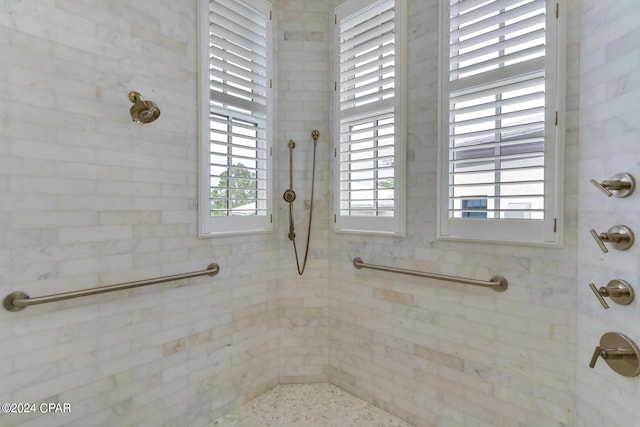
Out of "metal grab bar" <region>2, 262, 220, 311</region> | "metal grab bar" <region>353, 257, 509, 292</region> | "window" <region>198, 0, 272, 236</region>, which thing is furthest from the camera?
"window" <region>198, 0, 272, 236</region>

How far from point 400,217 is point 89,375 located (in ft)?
5.98

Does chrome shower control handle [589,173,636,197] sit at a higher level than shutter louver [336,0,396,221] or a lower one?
lower

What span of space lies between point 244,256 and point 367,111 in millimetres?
1294

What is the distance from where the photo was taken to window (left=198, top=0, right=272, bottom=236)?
1.89 metres

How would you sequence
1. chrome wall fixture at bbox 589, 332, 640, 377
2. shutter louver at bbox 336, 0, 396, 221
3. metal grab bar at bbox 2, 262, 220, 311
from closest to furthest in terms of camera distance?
chrome wall fixture at bbox 589, 332, 640, 377 → metal grab bar at bbox 2, 262, 220, 311 → shutter louver at bbox 336, 0, 396, 221

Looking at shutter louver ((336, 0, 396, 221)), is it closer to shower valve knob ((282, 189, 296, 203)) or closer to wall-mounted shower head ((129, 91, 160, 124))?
shower valve knob ((282, 189, 296, 203))

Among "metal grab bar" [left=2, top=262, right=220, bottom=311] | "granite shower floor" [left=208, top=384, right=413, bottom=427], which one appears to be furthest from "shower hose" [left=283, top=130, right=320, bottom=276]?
"granite shower floor" [left=208, top=384, right=413, bottom=427]

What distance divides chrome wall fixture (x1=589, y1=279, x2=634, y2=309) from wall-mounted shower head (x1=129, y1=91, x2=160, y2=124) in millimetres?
2034

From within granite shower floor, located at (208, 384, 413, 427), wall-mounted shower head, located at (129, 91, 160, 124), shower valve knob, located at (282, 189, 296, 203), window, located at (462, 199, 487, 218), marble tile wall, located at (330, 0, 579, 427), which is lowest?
granite shower floor, located at (208, 384, 413, 427)

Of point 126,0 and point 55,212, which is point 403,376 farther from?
point 126,0

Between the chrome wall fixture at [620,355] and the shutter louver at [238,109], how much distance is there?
188 centimetres

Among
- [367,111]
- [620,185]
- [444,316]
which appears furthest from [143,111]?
[620,185]

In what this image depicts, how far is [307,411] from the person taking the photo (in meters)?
2.03

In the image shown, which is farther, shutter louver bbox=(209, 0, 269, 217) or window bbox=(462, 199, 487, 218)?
shutter louver bbox=(209, 0, 269, 217)
